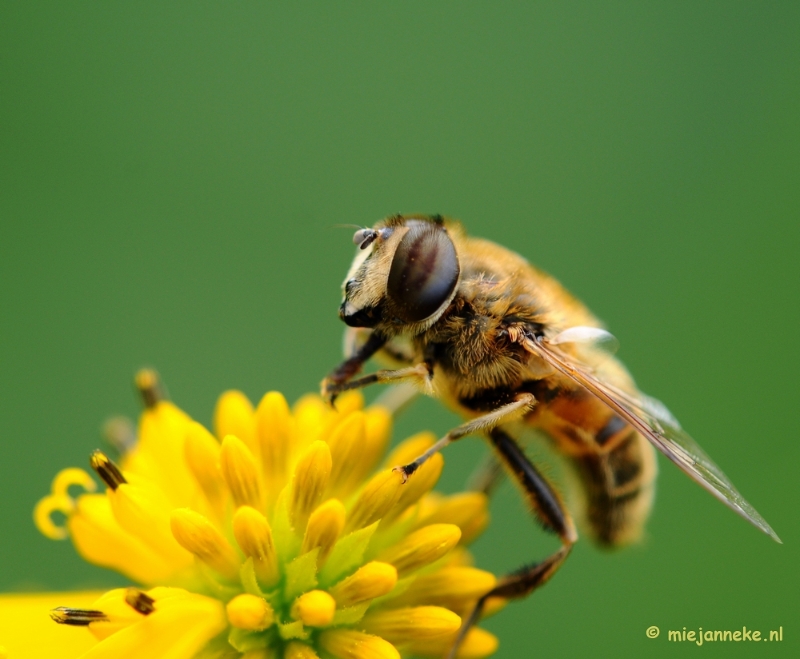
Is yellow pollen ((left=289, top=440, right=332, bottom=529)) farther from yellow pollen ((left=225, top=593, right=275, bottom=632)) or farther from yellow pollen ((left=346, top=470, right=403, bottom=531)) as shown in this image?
yellow pollen ((left=225, top=593, right=275, bottom=632))

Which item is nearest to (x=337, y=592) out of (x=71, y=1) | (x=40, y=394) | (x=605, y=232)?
(x=40, y=394)

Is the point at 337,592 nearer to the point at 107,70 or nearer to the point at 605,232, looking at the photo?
the point at 605,232

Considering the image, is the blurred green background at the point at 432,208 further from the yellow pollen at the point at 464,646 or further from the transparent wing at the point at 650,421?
the yellow pollen at the point at 464,646

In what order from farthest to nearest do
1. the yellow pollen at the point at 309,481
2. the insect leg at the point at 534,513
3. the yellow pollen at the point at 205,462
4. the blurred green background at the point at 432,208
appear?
the blurred green background at the point at 432,208, the insect leg at the point at 534,513, the yellow pollen at the point at 205,462, the yellow pollen at the point at 309,481

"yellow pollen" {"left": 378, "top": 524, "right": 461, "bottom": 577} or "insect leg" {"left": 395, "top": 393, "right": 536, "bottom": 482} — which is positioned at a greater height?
"insect leg" {"left": 395, "top": 393, "right": 536, "bottom": 482}

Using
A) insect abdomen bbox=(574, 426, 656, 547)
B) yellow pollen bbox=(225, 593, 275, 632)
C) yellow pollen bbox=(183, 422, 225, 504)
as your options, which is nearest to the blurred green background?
insect abdomen bbox=(574, 426, 656, 547)

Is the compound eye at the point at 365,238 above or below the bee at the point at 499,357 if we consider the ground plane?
above

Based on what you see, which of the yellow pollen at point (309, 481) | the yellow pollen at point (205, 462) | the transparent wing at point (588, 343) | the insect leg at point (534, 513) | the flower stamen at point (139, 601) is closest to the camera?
the flower stamen at point (139, 601)

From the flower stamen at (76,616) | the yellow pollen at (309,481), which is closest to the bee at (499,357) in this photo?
the yellow pollen at (309,481)
